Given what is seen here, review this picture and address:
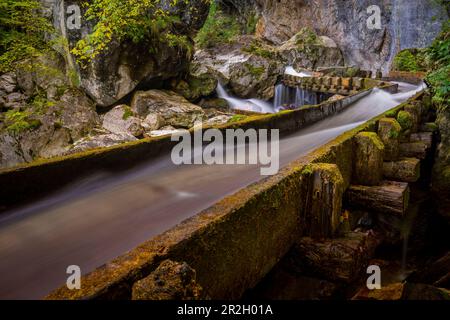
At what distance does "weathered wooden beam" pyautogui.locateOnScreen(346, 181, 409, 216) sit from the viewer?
348cm

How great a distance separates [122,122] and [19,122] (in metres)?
3.39

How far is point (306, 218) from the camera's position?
2.80 meters

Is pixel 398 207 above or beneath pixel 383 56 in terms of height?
beneath

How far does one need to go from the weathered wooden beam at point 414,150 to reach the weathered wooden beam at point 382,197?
1733mm

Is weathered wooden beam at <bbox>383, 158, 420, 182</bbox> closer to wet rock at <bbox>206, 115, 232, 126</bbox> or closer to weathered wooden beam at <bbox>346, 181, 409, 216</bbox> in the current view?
weathered wooden beam at <bbox>346, 181, 409, 216</bbox>

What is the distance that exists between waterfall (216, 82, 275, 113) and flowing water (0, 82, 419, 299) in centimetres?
1424

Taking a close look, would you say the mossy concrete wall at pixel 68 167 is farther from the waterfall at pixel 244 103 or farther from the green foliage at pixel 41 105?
the waterfall at pixel 244 103

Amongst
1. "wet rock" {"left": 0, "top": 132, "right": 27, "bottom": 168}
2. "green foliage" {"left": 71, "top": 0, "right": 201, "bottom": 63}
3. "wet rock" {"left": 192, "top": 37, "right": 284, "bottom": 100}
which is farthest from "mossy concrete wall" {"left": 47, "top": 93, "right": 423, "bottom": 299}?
A: "wet rock" {"left": 192, "top": 37, "right": 284, "bottom": 100}

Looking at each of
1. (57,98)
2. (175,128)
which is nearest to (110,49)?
(57,98)

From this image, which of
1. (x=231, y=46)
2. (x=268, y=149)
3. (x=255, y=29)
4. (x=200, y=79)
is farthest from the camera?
(x=255, y=29)

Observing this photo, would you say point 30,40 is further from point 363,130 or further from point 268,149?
point 363,130

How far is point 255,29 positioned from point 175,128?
2505cm

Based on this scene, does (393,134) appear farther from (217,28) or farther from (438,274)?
(217,28)

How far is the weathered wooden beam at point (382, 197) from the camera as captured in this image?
348cm
